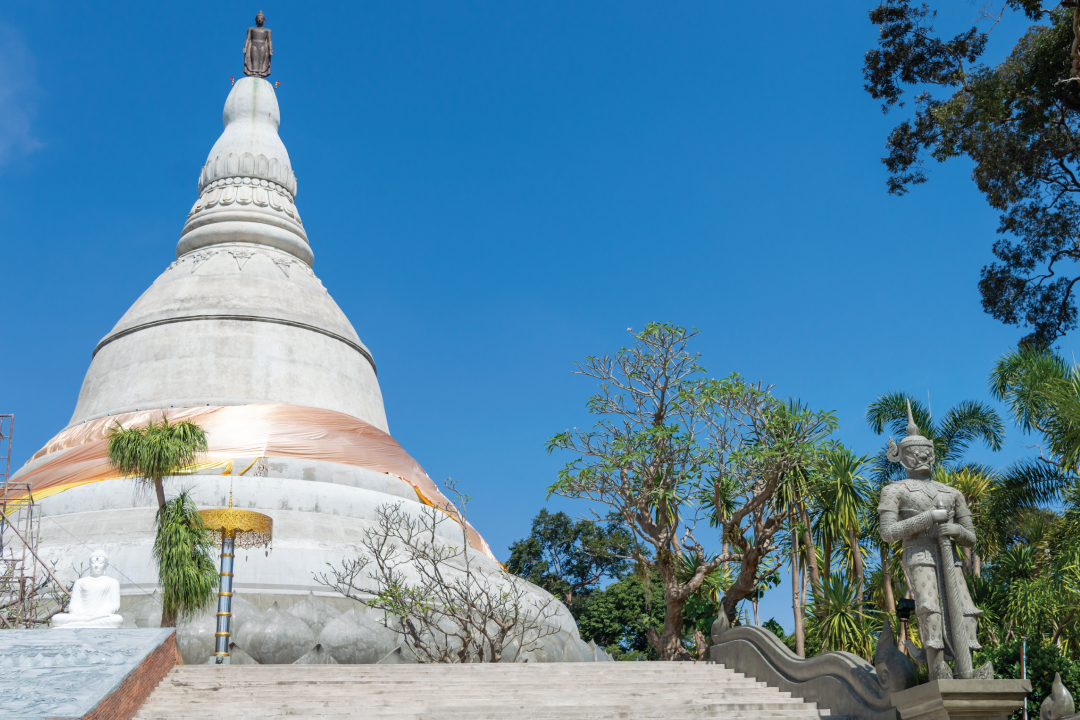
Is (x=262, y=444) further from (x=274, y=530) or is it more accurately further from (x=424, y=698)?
(x=424, y=698)

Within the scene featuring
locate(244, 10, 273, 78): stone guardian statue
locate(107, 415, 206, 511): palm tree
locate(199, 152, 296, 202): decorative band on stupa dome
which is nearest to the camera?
locate(107, 415, 206, 511): palm tree

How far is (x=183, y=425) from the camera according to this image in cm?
1532

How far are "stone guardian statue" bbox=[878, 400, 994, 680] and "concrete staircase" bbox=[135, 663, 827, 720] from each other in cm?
159

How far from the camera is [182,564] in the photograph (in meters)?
13.7

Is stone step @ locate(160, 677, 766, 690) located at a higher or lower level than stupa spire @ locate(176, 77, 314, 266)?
lower

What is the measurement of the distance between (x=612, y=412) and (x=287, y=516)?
621 centimetres

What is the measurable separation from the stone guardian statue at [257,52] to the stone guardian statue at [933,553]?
2548 cm

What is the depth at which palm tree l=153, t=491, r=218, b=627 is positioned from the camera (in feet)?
44.6

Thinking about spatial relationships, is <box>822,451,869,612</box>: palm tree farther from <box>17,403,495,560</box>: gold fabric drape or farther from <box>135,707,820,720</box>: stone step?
<box>135,707,820,720</box>: stone step

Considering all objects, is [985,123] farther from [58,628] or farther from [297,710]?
[58,628]

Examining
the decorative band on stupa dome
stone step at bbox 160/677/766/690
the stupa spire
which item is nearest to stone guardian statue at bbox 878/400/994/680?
stone step at bbox 160/677/766/690

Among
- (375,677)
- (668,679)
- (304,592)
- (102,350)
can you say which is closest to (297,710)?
(375,677)

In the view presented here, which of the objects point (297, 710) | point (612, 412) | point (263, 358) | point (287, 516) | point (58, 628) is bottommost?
point (297, 710)

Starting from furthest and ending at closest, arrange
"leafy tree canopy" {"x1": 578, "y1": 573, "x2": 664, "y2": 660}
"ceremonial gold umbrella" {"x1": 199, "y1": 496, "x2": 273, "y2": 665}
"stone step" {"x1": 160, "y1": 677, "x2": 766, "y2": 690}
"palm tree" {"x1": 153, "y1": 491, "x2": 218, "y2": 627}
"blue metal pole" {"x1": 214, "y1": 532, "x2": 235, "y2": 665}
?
1. "leafy tree canopy" {"x1": 578, "y1": 573, "x2": 664, "y2": 660}
2. "ceremonial gold umbrella" {"x1": 199, "y1": 496, "x2": 273, "y2": 665}
3. "blue metal pole" {"x1": 214, "y1": 532, "x2": 235, "y2": 665}
4. "palm tree" {"x1": 153, "y1": 491, "x2": 218, "y2": 627}
5. "stone step" {"x1": 160, "y1": 677, "x2": 766, "y2": 690}
